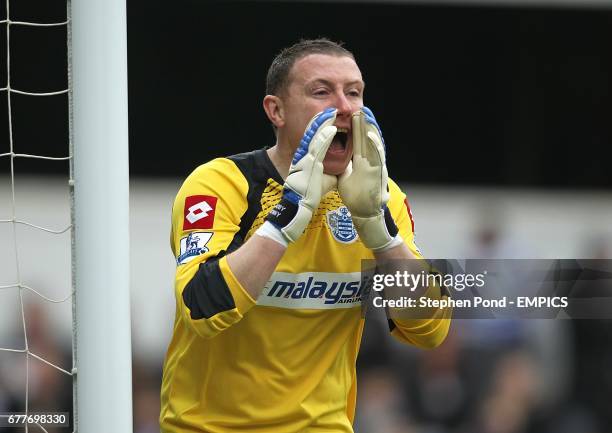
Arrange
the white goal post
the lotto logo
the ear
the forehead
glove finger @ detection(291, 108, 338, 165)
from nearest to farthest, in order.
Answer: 1. the white goal post
2. glove finger @ detection(291, 108, 338, 165)
3. the lotto logo
4. the forehead
5. the ear

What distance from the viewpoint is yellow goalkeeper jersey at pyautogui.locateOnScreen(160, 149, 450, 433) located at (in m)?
3.54

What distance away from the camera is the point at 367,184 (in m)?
3.39

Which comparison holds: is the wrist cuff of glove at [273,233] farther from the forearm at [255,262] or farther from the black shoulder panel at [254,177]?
the black shoulder panel at [254,177]

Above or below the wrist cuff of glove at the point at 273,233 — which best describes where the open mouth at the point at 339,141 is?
above

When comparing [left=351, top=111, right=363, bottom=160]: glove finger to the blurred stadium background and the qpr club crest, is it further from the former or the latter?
the blurred stadium background

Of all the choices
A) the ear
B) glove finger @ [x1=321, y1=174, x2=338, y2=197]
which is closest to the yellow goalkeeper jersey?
the ear

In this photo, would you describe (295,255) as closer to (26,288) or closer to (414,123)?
(26,288)

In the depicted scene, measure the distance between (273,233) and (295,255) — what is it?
1.20ft

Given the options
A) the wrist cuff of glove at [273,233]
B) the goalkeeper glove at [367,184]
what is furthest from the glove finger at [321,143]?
the wrist cuff of glove at [273,233]

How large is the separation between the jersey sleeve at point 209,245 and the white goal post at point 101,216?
0.19 meters

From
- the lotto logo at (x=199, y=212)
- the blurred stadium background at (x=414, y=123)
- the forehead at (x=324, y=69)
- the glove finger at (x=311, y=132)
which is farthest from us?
the blurred stadium background at (x=414, y=123)

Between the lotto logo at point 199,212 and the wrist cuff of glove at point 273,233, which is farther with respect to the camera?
the lotto logo at point 199,212

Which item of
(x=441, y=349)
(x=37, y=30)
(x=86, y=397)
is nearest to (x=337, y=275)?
(x=86, y=397)

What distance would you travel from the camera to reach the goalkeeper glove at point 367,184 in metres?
3.39
